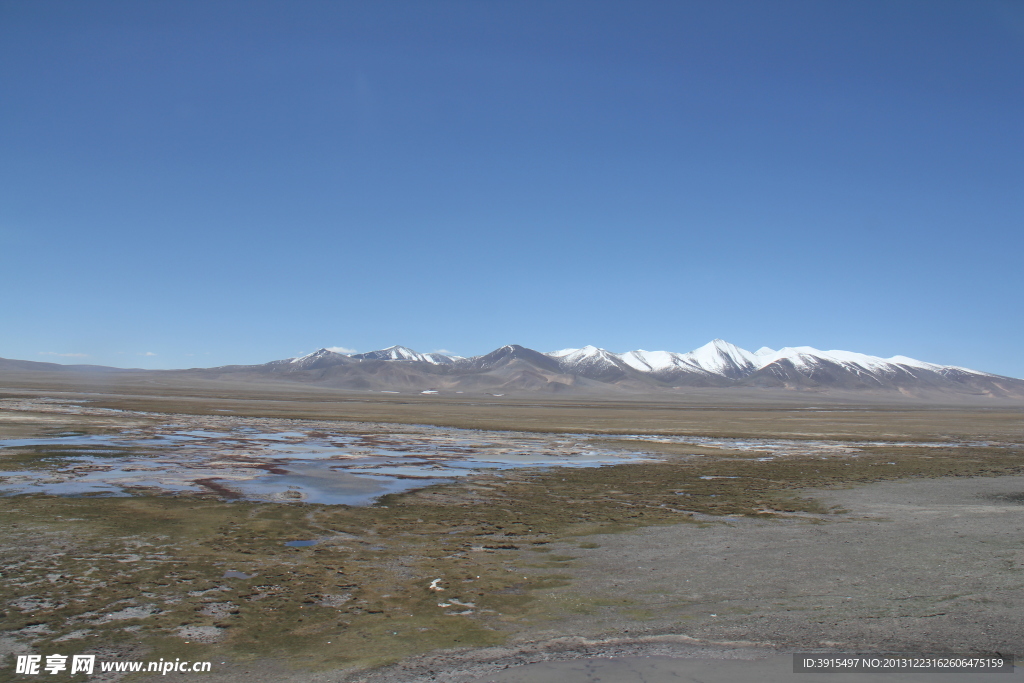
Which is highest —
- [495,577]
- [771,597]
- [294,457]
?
[771,597]

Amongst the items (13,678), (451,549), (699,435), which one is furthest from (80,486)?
(699,435)

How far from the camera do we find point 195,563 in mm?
11383

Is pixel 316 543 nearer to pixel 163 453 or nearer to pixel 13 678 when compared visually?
pixel 13 678

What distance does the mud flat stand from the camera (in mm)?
7934

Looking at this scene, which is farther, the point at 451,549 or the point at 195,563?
the point at 451,549

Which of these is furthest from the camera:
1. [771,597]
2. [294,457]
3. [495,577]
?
[294,457]

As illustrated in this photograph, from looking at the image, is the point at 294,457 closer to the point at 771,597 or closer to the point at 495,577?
the point at 495,577

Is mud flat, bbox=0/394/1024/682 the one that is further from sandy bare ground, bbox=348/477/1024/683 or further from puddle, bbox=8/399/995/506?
puddle, bbox=8/399/995/506

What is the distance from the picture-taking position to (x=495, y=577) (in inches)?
435

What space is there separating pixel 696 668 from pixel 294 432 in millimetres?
42189

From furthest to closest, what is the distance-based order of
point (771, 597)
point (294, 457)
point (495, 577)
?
point (294, 457), point (495, 577), point (771, 597)

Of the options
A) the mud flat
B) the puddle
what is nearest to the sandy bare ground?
the mud flat

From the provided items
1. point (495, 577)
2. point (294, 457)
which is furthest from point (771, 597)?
point (294, 457)

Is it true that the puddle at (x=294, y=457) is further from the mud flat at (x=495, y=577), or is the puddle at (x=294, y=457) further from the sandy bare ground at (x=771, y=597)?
the sandy bare ground at (x=771, y=597)
